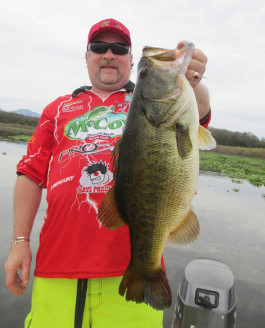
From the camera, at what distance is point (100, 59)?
8.96 ft

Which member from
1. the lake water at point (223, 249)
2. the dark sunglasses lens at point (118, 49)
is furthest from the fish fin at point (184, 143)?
the lake water at point (223, 249)

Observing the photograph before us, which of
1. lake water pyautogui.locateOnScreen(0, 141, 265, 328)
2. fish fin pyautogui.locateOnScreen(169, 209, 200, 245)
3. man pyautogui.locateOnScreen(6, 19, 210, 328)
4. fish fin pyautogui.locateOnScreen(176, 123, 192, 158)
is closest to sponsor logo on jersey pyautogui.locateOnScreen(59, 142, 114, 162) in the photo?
man pyautogui.locateOnScreen(6, 19, 210, 328)

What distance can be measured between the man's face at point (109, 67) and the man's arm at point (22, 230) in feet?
3.74

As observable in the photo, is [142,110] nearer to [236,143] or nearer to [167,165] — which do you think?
[167,165]

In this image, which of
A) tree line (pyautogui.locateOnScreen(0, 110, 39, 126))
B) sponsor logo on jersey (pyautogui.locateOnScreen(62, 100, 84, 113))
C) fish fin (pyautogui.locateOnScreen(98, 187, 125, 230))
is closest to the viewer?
fish fin (pyautogui.locateOnScreen(98, 187, 125, 230))

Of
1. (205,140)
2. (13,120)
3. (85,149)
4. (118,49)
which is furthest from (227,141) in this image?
(205,140)

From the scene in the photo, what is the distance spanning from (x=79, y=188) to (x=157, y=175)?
0.80 metres

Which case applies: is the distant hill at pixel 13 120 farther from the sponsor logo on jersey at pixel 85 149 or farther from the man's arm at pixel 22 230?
the sponsor logo on jersey at pixel 85 149

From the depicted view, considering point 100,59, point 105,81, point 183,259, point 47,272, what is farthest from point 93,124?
point 183,259

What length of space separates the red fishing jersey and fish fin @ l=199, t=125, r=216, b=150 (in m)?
0.52

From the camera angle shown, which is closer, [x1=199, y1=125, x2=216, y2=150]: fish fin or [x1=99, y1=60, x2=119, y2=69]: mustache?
[x1=199, y1=125, x2=216, y2=150]: fish fin

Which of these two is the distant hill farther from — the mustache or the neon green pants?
the neon green pants

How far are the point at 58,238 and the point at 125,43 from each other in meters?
1.86

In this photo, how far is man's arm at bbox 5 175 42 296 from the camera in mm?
2385
